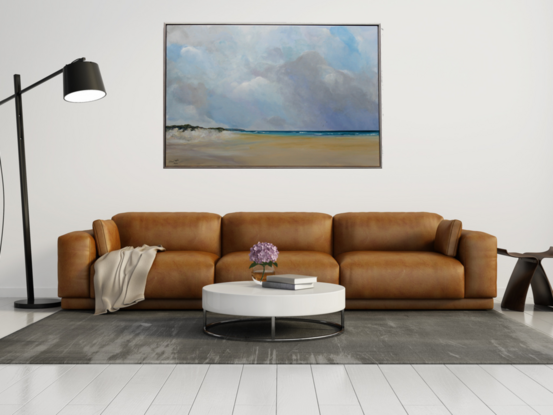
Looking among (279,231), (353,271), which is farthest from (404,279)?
(279,231)

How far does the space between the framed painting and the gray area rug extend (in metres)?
1.81

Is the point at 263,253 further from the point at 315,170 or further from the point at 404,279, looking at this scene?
the point at 315,170

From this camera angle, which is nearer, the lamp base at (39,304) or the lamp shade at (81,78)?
the lamp shade at (81,78)

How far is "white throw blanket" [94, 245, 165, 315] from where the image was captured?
3998 mm

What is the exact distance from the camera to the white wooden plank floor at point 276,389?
2.01 metres

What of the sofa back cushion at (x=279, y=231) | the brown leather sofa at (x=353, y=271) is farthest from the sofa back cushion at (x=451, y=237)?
the sofa back cushion at (x=279, y=231)

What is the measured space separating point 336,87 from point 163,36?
67.4 inches

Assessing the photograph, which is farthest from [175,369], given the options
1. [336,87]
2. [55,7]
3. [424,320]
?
[55,7]

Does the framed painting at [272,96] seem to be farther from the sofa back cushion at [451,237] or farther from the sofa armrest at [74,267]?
the sofa armrest at [74,267]

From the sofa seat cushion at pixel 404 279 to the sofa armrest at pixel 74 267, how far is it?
1942 mm

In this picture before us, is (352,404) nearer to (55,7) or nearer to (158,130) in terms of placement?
(158,130)

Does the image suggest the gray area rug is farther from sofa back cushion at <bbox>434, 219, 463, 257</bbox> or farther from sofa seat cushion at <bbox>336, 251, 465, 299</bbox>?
sofa back cushion at <bbox>434, 219, 463, 257</bbox>

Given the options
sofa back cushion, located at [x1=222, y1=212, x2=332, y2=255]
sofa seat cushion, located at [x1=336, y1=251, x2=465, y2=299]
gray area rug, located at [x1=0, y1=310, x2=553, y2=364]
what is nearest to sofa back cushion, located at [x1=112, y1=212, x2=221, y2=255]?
sofa back cushion, located at [x1=222, y1=212, x2=332, y2=255]

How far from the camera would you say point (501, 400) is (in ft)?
6.86
